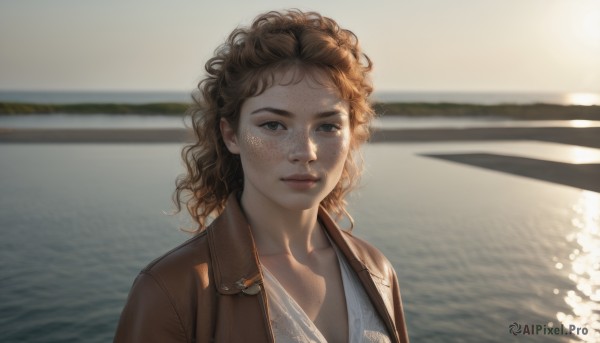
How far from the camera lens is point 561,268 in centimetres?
608

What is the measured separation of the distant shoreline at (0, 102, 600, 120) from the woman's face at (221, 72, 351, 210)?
33.7 meters

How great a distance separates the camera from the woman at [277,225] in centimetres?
159

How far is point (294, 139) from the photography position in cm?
183

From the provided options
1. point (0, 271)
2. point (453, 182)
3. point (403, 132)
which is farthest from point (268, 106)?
point (403, 132)

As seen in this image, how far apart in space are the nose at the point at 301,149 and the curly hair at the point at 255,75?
0.54ft

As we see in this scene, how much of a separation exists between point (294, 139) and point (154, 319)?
2.01 ft

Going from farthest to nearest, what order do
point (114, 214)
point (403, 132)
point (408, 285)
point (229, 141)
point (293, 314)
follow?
point (403, 132) < point (114, 214) < point (408, 285) < point (229, 141) < point (293, 314)

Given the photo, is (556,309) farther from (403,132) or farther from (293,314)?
(403,132)

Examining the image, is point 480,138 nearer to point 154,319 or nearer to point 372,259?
point 372,259

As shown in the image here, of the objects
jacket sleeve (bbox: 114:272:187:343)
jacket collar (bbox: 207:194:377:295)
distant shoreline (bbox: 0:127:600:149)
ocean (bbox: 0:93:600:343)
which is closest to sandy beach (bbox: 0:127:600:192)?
distant shoreline (bbox: 0:127:600:149)

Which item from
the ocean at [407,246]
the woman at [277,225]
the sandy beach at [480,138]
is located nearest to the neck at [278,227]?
the woman at [277,225]

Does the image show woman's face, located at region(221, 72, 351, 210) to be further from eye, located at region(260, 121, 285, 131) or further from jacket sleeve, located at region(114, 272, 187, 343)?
jacket sleeve, located at region(114, 272, 187, 343)

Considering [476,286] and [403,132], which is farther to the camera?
[403,132]

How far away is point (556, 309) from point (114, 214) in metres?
5.24
